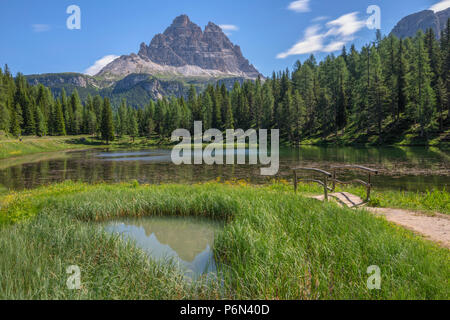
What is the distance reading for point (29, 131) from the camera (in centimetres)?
8500

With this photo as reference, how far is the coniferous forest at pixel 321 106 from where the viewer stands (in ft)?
178

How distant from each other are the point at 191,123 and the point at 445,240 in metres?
97.6

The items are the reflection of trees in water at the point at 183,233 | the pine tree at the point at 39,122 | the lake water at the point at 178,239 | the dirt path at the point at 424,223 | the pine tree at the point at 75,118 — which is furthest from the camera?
the pine tree at the point at 75,118

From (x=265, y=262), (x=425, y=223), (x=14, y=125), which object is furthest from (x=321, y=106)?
(x=14, y=125)

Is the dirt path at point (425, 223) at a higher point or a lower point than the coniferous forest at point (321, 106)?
lower

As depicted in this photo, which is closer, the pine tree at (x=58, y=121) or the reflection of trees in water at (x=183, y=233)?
the reflection of trees in water at (x=183, y=233)

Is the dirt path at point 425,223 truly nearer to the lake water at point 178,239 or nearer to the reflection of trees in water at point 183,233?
the lake water at point 178,239

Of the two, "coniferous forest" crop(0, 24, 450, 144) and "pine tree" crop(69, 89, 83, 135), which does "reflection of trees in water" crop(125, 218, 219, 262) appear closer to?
"coniferous forest" crop(0, 24, 450, 144)

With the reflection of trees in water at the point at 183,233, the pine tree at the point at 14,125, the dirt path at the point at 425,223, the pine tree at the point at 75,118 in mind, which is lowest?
the reflection of trees in water at the point at 183,233

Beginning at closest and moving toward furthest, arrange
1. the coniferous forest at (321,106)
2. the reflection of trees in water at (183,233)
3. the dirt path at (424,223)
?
the dirt path at (424,223) → the reflection of trees in water at (183,233) → the coniferous forest at (321,106)

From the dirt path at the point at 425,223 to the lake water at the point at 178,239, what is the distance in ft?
20.7

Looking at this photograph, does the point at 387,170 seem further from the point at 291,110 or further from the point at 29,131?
the point at 29,131

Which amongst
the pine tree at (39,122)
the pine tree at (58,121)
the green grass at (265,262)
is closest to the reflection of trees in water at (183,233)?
the green grass at (265,262)

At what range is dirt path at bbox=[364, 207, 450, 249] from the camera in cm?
756
